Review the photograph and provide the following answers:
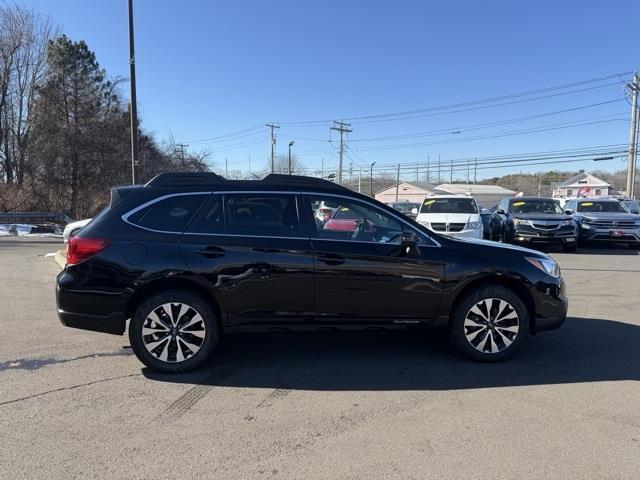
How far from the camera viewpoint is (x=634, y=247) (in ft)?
57.1

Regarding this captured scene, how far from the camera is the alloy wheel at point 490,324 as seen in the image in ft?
16.0

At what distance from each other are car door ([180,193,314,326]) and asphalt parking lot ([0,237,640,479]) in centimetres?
62

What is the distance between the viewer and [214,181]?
189 inches

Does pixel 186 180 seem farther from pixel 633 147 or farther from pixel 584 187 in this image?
pixel 584 187

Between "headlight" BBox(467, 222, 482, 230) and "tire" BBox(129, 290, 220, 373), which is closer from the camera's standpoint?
"tire" BBox(129, 290, 220, 373)

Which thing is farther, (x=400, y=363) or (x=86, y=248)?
(x=400, y=363)

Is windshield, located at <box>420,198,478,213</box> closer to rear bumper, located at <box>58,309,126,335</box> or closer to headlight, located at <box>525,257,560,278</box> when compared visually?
headlight, located at <box>525,257,560,278</box>

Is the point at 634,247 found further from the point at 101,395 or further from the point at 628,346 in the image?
the point at 101,395

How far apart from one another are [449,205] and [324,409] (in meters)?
12.7

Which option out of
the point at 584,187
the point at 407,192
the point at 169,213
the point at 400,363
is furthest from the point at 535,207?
the point at 407,192

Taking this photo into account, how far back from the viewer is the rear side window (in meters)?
4.61

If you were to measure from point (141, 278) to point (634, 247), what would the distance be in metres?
17.9


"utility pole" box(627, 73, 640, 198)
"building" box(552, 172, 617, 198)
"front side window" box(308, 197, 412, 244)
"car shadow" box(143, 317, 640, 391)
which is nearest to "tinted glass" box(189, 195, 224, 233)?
"front side window" box(308, 197, 412, 244)

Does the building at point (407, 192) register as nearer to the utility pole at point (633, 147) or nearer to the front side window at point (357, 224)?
the utility pole at point (633, 147)
